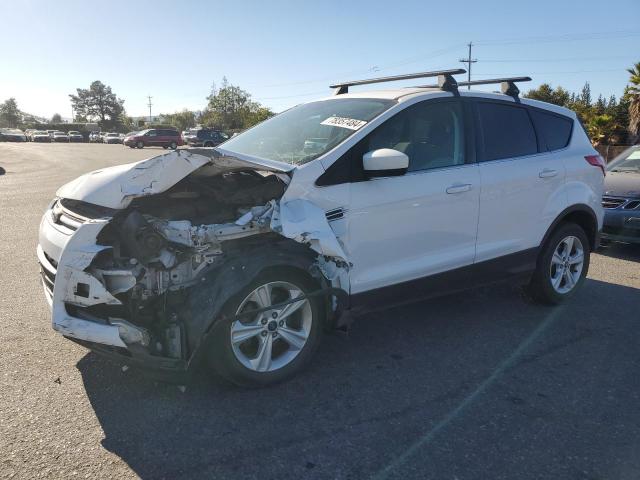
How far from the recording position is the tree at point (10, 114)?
132750mm

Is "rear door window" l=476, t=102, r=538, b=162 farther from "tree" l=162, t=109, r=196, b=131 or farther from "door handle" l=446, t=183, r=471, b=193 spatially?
"tree" l=162, t=109, r=196, b=131

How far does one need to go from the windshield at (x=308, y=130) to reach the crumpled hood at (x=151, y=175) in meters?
0.47

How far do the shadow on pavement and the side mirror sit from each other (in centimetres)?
140

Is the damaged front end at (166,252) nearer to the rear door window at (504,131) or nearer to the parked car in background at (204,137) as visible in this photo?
the rear door window at (504,131)

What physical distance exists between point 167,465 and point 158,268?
109cm

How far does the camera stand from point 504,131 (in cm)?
468

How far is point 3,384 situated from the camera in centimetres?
342

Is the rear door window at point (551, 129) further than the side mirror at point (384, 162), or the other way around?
A: the rear door window at point (551, 129)

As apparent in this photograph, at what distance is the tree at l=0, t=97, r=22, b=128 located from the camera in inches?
5226

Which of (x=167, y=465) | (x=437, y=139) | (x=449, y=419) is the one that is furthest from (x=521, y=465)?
(x=437, y=139)

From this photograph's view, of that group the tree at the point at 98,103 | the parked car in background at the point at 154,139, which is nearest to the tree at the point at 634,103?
the parked car in background at the point at 154,139

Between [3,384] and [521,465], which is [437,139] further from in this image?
[3,384]

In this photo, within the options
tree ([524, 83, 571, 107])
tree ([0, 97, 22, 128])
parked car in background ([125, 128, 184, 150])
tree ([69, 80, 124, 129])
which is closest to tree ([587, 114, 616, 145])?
tree ([524, 83, 571, 107])

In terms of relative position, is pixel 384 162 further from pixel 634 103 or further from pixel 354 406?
pixel 634 103
